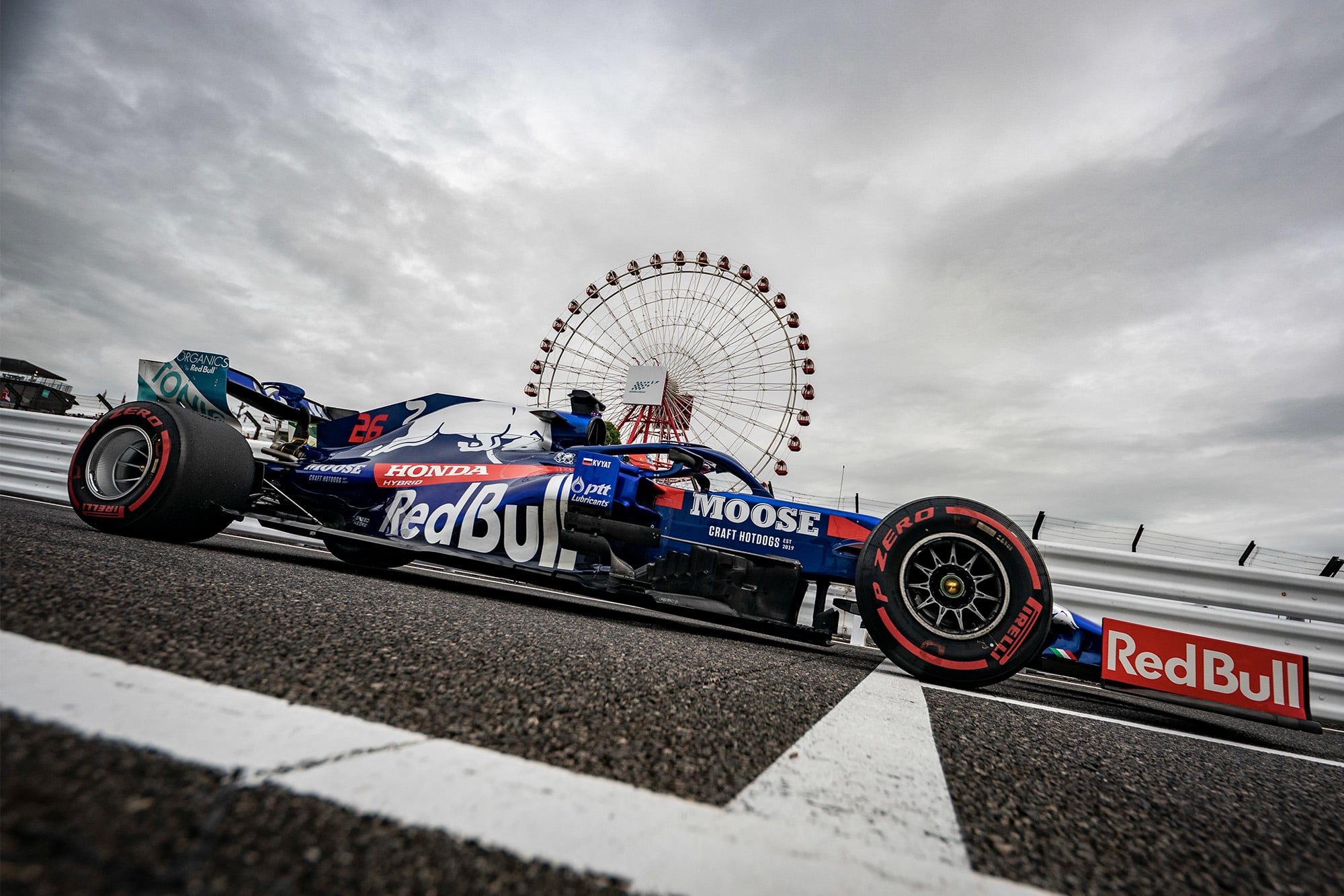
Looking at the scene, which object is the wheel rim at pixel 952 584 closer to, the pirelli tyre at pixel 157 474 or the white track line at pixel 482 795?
the white track line at pixel 482 795

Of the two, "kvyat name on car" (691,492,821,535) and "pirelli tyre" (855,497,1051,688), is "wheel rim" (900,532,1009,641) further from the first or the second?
"kvyat name on car" (691,492,821,535)

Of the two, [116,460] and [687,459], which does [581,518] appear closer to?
[687,459]

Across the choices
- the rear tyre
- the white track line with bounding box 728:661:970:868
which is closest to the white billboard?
the rear tyre

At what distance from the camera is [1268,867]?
841 millimetres

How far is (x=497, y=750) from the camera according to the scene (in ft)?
2.73

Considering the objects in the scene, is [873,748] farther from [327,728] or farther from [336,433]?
[336,433]

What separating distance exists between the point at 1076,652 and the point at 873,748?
2.09 meters

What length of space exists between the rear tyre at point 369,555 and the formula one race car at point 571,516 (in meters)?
0.05

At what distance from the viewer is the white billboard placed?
17109 millimetres

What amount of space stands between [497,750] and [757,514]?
2.27 meters

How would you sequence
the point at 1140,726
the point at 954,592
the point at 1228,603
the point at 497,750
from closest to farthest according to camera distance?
the point at 497,750, the point at 1140,726, the point at 954,592, the point at 1228,603

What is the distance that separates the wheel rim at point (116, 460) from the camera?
329cm

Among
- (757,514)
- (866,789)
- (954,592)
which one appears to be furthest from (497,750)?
(757,514)

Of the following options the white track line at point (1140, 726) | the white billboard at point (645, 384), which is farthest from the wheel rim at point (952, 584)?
the white billboard at point (645, 384)
